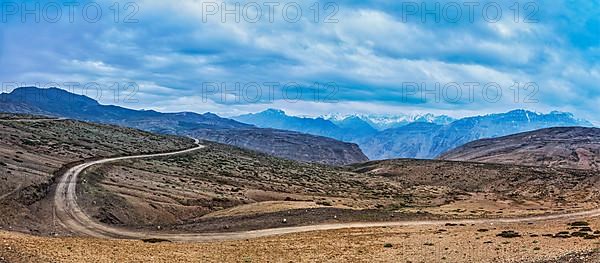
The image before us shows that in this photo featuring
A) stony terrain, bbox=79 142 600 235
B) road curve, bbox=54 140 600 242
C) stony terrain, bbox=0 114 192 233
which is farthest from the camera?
stony terrain, bbox=79 142 600 235

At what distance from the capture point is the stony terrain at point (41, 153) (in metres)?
48.9

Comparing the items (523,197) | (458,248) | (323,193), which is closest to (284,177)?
(323,193)

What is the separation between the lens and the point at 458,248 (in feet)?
117

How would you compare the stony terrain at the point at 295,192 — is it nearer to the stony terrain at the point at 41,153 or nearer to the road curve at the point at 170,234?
the road curve at the point at 170,234

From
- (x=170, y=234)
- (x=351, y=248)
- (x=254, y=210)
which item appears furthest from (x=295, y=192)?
(x=351, y=248)

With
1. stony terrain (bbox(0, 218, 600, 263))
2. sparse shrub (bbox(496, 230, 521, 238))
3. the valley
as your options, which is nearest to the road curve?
the valley

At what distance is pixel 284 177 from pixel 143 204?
154ft

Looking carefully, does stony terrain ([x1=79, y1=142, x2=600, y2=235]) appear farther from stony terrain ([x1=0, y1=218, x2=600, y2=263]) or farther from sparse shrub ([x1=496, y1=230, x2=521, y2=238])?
sparse shrub ([x1=496, y1=230, x2=521, y2=238])

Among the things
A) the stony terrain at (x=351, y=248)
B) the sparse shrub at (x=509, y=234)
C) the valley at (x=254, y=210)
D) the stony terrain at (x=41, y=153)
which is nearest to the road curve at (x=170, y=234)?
the valley at (x=254, y=210)

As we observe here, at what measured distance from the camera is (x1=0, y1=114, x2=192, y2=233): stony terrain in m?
48.9

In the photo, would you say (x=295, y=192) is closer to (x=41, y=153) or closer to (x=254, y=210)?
(x=254, y=210)

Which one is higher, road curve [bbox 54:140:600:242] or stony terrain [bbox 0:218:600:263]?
stony terrain [bbox 0:218:600:263]

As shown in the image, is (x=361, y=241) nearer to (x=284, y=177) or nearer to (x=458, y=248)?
(x=458, y=248)

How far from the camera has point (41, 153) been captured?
79938 mm
